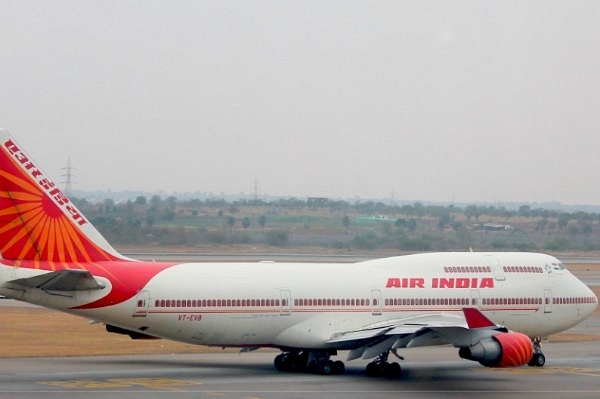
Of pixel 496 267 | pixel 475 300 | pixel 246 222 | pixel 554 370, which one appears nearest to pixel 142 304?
pixel 475 300

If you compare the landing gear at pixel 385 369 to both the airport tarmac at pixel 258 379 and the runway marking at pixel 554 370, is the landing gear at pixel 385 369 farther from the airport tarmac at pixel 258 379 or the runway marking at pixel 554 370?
the runway marking at pixel 554 370

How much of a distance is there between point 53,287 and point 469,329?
12825 millimetres

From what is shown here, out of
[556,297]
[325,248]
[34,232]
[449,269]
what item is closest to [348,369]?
[449,269]

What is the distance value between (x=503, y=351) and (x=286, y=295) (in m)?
7.99

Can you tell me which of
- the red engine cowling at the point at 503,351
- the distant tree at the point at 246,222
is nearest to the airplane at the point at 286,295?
the red engine cowling at the point at 503,351

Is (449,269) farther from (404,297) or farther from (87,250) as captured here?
(87,250)

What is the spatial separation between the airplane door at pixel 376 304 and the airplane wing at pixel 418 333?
46 centimetres

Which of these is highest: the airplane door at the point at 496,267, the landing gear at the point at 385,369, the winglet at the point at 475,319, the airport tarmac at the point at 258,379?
the airplane door at the point at 496,267

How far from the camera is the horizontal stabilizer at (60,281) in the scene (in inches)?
1489

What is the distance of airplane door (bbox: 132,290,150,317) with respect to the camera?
39.8 meters

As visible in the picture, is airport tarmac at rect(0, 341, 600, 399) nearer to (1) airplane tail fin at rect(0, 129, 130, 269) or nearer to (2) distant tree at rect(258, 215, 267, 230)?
(1) airplane tail fin at rect(0, 129, 130, 269)

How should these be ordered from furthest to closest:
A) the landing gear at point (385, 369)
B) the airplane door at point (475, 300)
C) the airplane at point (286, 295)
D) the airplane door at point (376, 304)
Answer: the airplane door at point (475, 300), the airplane door at point (376, 304), the landing gear at point (385, 369), the airplane at point (286, 295)

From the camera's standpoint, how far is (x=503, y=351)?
38.0 m

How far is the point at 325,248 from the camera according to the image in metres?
134
